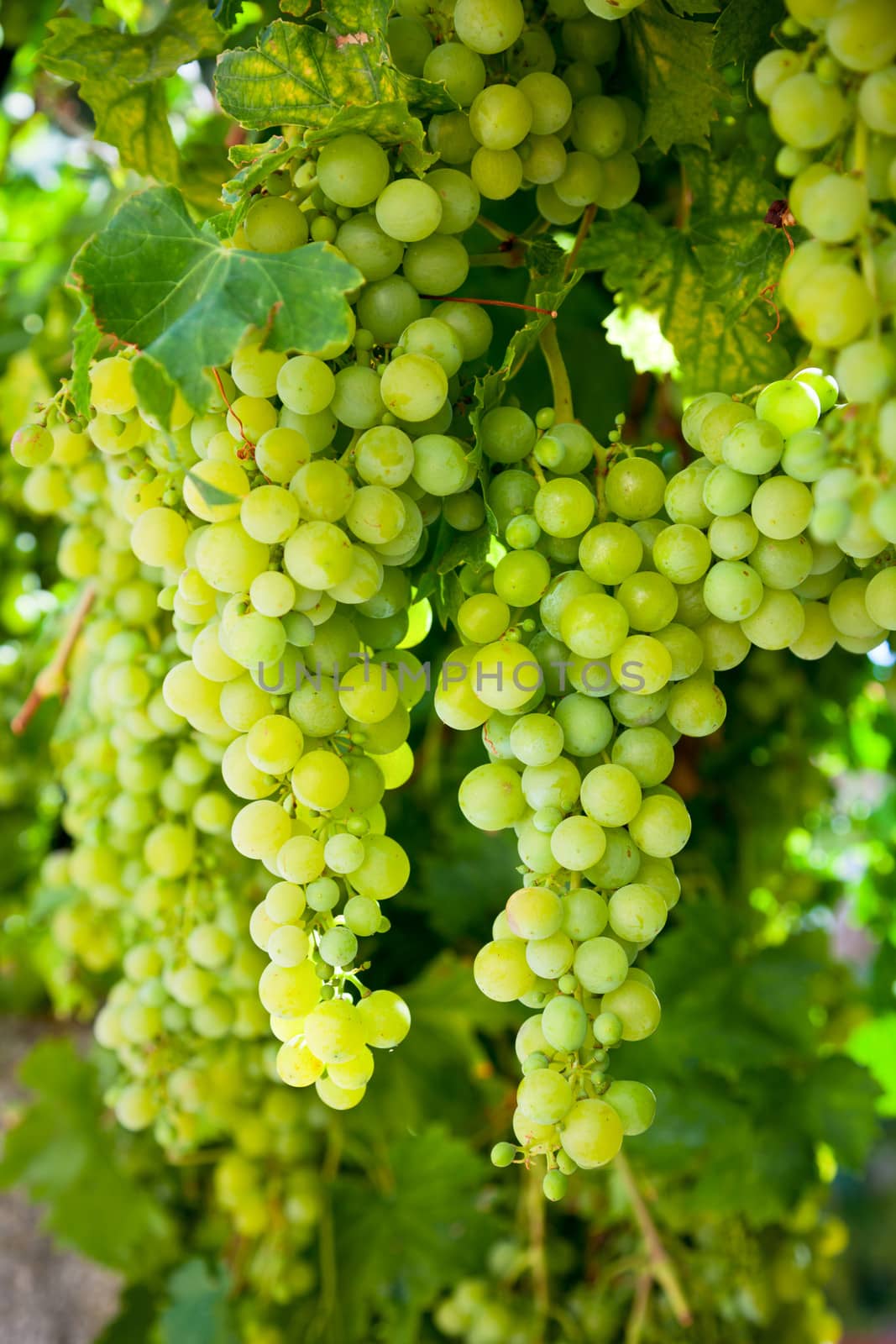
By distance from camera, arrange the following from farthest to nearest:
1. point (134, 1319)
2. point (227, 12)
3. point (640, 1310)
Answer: point (134, 1319) < point (640, 1310) < point (227, 12)

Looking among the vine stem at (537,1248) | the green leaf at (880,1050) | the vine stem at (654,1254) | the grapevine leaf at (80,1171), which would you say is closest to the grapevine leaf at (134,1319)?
the grapevine leaf at (80,1171)

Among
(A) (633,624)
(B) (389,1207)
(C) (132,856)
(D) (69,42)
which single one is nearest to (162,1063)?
(C) (132,856)

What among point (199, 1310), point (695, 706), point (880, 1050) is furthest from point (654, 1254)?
point (880, 1050)

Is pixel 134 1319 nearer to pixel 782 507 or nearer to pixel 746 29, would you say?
pixel 782 507

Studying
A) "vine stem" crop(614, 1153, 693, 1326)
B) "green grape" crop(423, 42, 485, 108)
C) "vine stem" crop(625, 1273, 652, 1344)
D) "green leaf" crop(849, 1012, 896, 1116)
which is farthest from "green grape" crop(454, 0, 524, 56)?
"green leaf" crop(849, 1012, 896, 1116)

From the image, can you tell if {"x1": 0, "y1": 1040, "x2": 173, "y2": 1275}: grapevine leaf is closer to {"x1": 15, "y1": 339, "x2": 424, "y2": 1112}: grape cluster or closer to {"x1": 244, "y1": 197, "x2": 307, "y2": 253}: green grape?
{"x1": 15, "y1": 339, "x2": 424, "y2": 1112}: grape cluster

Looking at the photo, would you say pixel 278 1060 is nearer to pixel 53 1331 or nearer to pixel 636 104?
pixel 636 104
